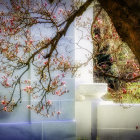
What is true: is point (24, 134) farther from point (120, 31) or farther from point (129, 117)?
point (120, 31)

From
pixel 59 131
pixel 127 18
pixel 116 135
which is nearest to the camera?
pixel 127 18

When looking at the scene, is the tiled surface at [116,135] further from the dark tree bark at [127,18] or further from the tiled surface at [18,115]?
the dark tree bark at [127,18]

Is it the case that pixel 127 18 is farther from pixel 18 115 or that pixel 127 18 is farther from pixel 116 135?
pixel 116 135

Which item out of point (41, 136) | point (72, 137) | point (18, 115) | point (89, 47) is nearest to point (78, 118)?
point (72, 137)

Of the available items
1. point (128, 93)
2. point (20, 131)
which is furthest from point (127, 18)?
point (20, 131)

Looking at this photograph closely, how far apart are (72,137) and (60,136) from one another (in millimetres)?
273

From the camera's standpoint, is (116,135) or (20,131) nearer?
(20,131)

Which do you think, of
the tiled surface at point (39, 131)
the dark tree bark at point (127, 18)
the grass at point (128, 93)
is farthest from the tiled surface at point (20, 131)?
the dark tree bark at point (127, 18)

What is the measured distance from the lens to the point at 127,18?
2521 mm

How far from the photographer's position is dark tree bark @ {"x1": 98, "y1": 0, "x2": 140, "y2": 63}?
244cm

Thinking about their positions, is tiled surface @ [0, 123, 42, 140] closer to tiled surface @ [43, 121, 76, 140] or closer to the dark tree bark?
tiled surface @ [43, 121, 76, 140]

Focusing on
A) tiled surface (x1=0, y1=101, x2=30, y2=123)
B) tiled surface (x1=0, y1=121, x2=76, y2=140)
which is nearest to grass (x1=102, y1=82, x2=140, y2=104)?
tiled surface (x1=0, y1=121, x2=76, y2=140)

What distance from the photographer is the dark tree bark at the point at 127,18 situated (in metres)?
2.44

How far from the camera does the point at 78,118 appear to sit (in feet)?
19.1
